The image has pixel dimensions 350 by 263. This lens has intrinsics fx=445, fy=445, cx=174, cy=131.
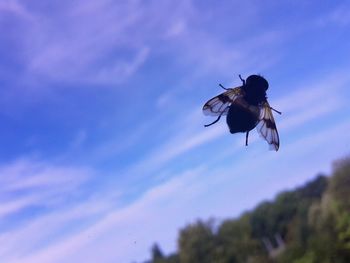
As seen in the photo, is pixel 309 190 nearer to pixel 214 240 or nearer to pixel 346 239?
pixel 214 240

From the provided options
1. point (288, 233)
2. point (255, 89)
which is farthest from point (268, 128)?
point (288, 233)

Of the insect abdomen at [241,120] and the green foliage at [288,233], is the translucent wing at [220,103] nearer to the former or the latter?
the insect abdomen at [241,120]

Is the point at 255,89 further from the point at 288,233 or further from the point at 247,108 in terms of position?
the point at 288,233

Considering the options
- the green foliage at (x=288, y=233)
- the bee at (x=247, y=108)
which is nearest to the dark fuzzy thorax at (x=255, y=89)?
the bee at (x=247, y=108)

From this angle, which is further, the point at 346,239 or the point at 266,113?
the point at 346,239

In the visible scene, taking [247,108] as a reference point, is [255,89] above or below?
above

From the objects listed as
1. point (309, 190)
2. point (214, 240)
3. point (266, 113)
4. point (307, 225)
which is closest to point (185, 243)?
point (214, 240)

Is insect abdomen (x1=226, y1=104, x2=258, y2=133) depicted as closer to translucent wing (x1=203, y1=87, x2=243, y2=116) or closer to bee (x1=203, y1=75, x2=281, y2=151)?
bee (x1=203, y1=75, x2=281, y2=151)
